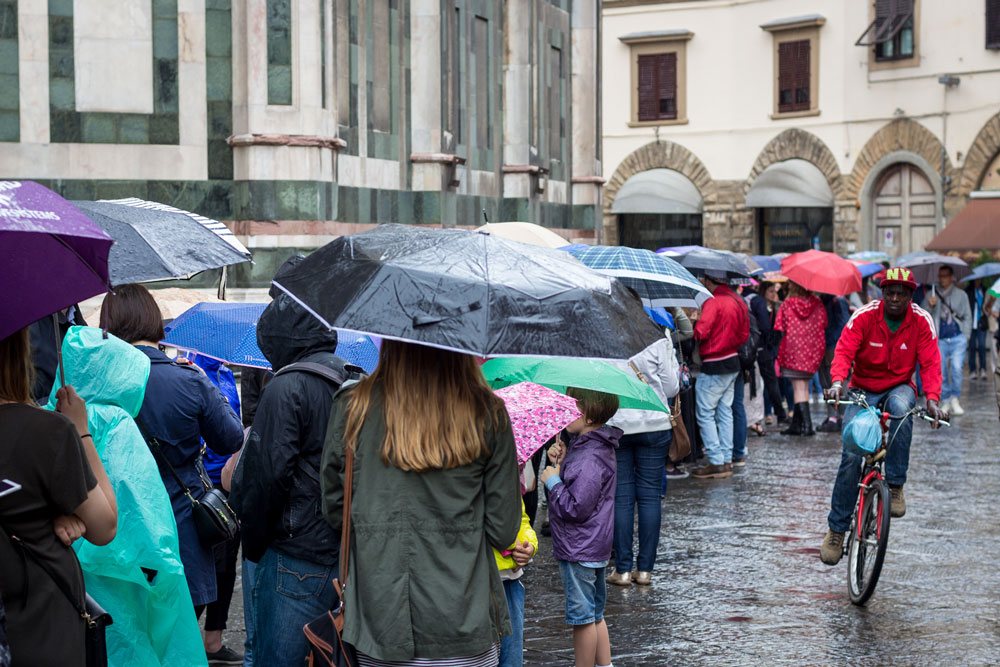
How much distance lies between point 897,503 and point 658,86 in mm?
35579

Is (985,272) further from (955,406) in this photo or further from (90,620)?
(90,620)

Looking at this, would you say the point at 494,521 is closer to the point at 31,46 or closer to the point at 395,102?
the point at 31,46

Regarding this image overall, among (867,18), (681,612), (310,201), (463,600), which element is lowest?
(681,612)

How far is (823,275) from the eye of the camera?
16844 millimetres

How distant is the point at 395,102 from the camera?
17.9 m

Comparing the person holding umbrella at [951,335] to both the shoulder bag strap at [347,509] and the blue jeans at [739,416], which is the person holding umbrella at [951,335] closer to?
the blue jeans at [739,416]

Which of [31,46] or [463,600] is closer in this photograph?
[463,600]

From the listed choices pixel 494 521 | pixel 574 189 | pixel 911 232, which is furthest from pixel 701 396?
pixel 911 232

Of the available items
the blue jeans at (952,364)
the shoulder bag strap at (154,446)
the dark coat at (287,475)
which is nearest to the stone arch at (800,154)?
the blue jeans at (952,364)

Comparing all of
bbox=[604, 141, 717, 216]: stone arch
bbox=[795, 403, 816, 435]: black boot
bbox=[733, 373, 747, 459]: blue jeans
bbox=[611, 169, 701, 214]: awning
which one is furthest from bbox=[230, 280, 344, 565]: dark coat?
bbox=[604, 141, 717, 216]: stone arch

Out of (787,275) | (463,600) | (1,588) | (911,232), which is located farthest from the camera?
(911,232)

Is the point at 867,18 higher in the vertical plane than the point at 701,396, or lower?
higher

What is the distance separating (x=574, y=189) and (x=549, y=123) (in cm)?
156

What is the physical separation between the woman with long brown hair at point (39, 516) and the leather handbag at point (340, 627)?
676mm
